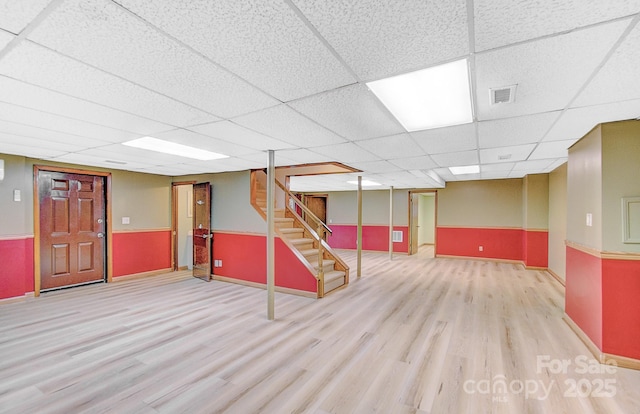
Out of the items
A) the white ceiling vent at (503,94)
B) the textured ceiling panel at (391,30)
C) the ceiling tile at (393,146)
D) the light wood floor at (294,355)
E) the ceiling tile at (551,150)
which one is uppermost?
the textured ceiling panel at (391,30)

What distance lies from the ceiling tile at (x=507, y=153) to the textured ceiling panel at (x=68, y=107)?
4058 mm

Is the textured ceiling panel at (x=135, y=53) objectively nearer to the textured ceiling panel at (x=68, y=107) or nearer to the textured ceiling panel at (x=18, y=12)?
the textured ceiling panel at (x=18, y=12)

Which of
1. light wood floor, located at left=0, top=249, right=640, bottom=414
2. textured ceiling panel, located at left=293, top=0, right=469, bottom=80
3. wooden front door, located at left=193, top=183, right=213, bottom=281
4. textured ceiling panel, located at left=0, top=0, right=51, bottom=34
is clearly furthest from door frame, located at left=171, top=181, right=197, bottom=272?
textured ceiling panel, located at left=293, top=0, right=469, bottom=80

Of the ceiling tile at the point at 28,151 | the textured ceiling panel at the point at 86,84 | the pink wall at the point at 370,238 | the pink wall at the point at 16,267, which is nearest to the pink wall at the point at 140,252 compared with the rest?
the pink wall at the point at 16,267

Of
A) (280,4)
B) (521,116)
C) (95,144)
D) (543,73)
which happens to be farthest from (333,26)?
(95,144)

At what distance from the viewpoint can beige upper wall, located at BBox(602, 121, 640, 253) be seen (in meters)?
2.54

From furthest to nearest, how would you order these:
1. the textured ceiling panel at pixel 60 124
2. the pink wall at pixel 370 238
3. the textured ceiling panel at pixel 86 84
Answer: the pink wall at pixel 370 238 → the textured ceiling panel at pixel 60 124 → the textured ceiling panel at pixel 86 84

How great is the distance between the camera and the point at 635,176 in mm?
2537

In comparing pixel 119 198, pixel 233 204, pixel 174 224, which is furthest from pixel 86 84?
pixel 174 224

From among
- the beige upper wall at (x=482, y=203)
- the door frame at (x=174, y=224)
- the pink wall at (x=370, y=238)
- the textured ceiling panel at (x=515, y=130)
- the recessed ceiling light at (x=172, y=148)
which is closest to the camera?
the textured ceiling panel at (x=515, y=130)

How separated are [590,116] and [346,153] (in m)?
2.51

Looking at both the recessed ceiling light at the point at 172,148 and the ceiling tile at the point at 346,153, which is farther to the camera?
the ceiling tile at the point at 346,153

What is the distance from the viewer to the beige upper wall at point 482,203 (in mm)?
7973

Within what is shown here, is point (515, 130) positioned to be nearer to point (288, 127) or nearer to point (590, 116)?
point (590, 116)
